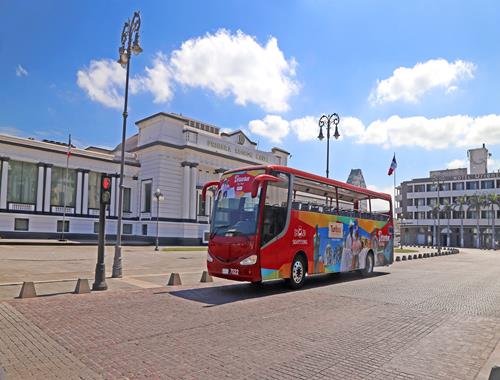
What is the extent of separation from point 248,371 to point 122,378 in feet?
5.40

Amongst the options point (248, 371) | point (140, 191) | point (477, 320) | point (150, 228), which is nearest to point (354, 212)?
point (477, 320)

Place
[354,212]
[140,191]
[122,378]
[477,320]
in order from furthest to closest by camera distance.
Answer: [140,191] < [354,212] < [477,320] < [122,378]

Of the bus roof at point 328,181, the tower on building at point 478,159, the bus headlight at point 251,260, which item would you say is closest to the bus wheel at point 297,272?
the bus headlight at point 251,260

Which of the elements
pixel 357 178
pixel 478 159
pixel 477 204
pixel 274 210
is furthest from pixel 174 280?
pixel 478 159

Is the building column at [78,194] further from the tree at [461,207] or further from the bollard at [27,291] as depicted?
the tree at [461,207]

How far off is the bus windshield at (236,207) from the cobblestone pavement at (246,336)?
6.56ft

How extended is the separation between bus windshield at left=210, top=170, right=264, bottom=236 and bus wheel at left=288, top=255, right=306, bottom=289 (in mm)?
2350

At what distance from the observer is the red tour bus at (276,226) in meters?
12.2

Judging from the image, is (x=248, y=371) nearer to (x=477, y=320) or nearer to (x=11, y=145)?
(x=477, y=320)

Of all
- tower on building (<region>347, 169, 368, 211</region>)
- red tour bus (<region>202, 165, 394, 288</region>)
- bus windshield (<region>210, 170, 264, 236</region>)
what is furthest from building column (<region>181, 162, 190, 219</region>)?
bus windshield (<region>210, 170, 264, 236</region>)

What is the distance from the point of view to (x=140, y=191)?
47562 mm

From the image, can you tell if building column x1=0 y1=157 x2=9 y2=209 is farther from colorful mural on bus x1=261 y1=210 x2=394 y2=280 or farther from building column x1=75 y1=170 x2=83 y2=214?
colorful mural on bus x1=261 y1=210 x2=394 y2=280

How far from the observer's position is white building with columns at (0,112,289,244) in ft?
127

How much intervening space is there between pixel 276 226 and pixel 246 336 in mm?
5630
